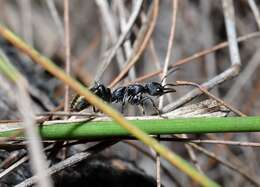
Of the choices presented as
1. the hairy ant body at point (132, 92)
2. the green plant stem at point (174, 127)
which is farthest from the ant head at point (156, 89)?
the green plant stem at point (174, 127)

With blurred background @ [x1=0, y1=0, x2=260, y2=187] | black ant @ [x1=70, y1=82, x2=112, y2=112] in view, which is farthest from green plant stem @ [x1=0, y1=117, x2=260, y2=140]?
blurred background @ [x1=0, y1=0, x2=260, y2=187]

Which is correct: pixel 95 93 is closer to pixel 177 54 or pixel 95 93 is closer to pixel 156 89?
pixel 156 89

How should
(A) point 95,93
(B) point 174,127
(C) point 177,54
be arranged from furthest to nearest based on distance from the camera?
(C) point 177,54 < (A) point 95,93 < (B) point 174,127

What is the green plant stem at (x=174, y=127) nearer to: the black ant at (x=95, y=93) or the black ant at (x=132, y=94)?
the black ant at (x=95, y=93)

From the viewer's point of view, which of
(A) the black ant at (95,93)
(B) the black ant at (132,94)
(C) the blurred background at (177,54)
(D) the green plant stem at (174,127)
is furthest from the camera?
(C) the blurred background at (177,54)

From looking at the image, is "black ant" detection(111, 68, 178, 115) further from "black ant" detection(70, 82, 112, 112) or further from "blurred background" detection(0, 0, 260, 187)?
"blurred background" detection(0, 0, 260, 187)

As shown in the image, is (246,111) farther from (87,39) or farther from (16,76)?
(16,76)

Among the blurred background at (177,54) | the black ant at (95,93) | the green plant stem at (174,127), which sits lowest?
the green plant stem at (174,127)

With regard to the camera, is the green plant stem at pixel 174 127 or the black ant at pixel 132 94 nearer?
the green plant stem at pixel 174 127

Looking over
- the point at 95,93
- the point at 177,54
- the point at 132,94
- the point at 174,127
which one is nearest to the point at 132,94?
the point at 132,94

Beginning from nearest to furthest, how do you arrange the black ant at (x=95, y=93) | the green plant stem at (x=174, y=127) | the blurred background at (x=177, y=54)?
1. the green plant stem at (x=174, y=127)
2. the black ant at (x=95, y=93)
3. the blurred background at (x=177, y=54)
